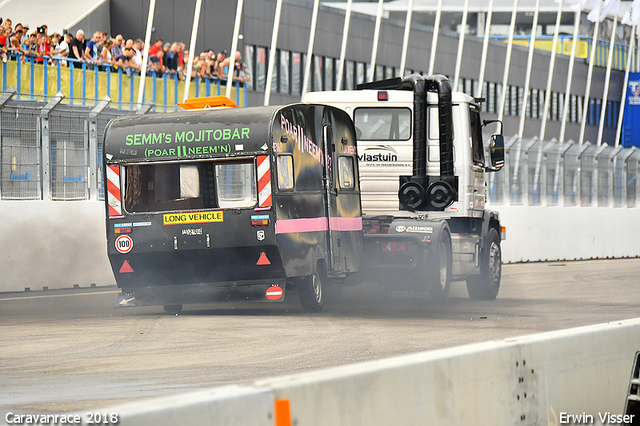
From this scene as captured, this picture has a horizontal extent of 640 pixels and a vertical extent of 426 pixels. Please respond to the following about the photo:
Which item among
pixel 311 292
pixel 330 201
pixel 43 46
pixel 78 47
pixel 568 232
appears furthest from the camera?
pixel 568 232

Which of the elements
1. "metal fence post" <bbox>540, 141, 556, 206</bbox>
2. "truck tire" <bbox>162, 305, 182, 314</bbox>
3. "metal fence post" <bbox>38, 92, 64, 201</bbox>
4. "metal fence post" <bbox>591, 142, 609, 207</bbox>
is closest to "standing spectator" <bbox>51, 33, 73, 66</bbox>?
"metal fence post" <bbox>38, 92, 64, 201</bbox>

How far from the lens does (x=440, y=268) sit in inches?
609

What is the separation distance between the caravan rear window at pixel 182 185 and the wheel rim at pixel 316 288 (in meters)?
1.36

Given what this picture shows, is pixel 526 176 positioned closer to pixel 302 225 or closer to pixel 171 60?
pixel 171 60

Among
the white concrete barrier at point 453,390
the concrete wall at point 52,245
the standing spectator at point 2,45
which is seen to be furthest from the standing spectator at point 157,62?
the white concrete barrier at point 453,390

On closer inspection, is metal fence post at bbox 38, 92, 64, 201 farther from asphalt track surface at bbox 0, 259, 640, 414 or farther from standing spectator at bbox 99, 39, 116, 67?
standing spectator at bbox 99, 39, 116, 67

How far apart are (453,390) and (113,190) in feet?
30.9

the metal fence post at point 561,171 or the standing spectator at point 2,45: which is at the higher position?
the standing spectator at point 2,45

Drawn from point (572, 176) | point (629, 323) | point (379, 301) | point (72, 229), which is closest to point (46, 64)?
point (72, 229)

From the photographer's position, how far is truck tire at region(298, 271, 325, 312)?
14000 millimetres

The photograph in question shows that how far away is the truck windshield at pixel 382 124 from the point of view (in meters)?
16.1

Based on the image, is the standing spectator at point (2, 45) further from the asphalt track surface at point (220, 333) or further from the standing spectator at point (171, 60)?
the asphalt track surface at point (220, 333)

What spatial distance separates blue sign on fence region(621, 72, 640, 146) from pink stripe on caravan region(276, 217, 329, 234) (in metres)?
58.4

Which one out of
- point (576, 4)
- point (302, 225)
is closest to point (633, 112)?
point (576, 4)
